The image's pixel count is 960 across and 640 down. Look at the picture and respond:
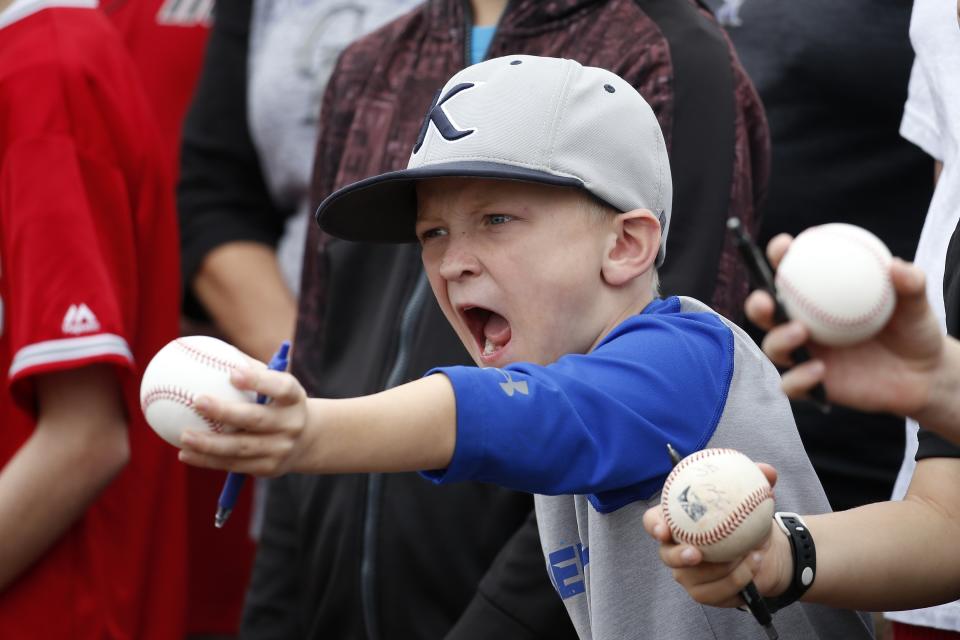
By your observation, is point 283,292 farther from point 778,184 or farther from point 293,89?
point 778,184

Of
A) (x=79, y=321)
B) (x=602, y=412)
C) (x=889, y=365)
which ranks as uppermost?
(x=889, y=365)

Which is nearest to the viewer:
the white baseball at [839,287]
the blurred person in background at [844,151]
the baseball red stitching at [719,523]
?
the white baseball at [839,287]

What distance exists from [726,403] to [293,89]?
2038mm

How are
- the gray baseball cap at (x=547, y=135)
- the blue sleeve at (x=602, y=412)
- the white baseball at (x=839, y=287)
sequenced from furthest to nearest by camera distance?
1. the gray baseball cap at (x=547, y=135)
2. the blue sleeve at (x=602, y=412)
3. the white baseball at (x=839, y=287)

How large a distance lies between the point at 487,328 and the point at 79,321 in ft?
3.50

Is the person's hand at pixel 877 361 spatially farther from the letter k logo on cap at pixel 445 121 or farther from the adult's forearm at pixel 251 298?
the adult's forearm at pixel 251 298

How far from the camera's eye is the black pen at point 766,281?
5.51 ft

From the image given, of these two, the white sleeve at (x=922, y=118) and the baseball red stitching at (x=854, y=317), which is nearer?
the baseball red stitching at (x=854, y=317)

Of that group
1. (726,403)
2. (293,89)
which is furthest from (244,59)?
(726,403)

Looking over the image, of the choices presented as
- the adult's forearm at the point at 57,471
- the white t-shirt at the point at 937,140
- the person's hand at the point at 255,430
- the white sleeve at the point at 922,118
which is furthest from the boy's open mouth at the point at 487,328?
the adult's forearm at the point at 57,471

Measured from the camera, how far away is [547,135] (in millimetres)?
2199

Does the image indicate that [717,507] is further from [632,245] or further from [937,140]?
[937,140]

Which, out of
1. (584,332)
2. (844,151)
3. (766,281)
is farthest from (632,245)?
(844,151)

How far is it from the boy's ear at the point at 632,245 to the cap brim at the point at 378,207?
0.13 metres
